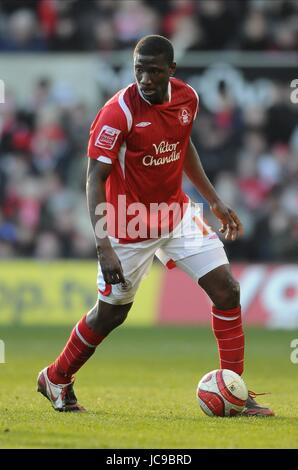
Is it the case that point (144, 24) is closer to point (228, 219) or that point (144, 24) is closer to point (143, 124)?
point (228, 219)

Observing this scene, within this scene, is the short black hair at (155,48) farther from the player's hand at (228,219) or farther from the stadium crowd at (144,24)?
the stadium crowd at (144,24)

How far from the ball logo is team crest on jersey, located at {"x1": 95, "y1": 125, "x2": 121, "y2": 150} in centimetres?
56

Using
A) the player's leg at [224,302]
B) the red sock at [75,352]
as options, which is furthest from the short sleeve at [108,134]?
the red sock at [75,352]

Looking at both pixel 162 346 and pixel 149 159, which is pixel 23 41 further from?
pixel 149 159

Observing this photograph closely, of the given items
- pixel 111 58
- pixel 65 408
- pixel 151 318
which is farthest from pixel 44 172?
pixel 65 408

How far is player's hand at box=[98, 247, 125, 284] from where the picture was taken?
6840 millimetres

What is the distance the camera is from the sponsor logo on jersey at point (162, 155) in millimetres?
7223

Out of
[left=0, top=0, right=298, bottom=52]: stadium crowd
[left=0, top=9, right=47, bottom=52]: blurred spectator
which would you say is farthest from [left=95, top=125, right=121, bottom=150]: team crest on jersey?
[left=0, top=9, right=47, bottom=52]: blurred spectator

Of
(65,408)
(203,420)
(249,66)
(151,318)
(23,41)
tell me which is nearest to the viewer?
(203,420)

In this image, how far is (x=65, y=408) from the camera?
7438 mm

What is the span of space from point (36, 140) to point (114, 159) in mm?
10899

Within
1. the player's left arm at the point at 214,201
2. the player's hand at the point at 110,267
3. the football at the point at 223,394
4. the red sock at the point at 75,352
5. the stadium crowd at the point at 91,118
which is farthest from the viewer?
the stadium crowd at the point at 91,118

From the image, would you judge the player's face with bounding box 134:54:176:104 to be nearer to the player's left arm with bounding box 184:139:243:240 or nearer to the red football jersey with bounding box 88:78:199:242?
the red football jersey with bounding box 88:78:199:242

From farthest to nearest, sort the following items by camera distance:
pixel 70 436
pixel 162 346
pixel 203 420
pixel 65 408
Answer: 1. pixel 162 346
2. pixel 65 408
3. pixel 203 420
4. pixel 70 436
